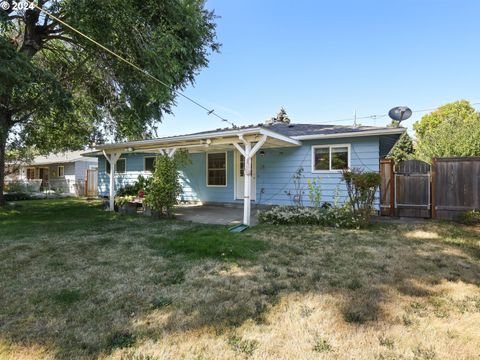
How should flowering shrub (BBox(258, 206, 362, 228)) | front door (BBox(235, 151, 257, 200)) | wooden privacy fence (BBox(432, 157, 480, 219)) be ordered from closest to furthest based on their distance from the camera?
flowering shrub (BBox(258, 206, 362, 228)) → wooden privacy fence (BBox(432, 157, 480, 219)) → front door (BBox(235, 151, 257, 200))

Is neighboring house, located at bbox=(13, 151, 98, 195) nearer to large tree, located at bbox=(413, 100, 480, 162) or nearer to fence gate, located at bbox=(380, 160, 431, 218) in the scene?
fence gate, located at bbox=(380, 160, 431, 218)

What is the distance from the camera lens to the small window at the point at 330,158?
863cm

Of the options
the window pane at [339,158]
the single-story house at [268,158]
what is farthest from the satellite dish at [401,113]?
the window pane at [339,158]

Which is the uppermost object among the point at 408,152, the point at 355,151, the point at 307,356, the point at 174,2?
the point at 174,2

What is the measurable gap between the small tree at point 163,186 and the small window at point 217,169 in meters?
2.99

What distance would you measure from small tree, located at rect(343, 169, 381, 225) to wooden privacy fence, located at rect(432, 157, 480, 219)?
2.19 meters

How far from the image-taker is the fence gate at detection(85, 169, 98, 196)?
61.6 ft

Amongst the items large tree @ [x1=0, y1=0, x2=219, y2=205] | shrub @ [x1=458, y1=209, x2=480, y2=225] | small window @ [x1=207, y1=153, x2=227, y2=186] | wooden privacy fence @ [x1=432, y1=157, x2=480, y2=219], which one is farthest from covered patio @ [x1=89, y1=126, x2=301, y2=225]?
shrub @ [x1=458, y1=209, x2=480, y2=225]

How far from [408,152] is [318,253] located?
23573mm

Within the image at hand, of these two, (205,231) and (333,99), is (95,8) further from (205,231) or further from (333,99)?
(333,99)

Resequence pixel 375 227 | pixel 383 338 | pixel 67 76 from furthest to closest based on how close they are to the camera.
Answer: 1. pixel 67 76
2. pixel 375 227
3. pixel 383 338

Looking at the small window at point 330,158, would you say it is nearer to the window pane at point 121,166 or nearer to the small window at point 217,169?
the small window at point 217,169

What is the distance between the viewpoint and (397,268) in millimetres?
3918

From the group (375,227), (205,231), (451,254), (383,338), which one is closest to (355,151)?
(375,227)
